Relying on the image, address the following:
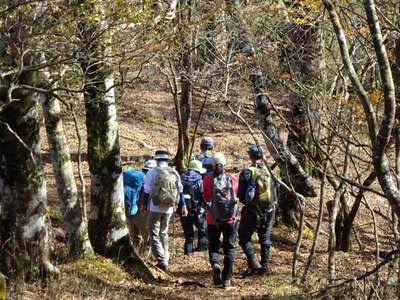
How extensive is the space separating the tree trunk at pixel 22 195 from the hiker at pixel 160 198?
247 cm

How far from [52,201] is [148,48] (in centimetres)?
764

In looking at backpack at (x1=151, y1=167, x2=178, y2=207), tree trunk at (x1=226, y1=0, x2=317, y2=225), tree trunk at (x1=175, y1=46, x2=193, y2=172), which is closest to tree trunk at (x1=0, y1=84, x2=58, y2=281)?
backpack at (x1=151, y1=167, x2=178, y2=207)

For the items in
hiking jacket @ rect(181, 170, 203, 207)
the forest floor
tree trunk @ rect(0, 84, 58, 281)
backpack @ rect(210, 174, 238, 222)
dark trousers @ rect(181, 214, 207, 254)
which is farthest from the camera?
dark trousers @ rect(181, 214, 207, 254)

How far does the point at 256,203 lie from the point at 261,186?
28 cm

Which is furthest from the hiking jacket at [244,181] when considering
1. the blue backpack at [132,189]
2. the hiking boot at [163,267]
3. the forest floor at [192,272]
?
the blue backpack at [132,189]

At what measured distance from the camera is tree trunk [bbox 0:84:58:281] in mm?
6441

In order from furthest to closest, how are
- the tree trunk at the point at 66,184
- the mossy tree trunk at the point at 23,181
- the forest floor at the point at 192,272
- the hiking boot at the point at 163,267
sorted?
1. the hiking boot at the point at 163,267
2. the tree trunk at the point at 66,184
3. the forest floor at the point at 192,272
4. the mossy tree trunk at the point at 23,181

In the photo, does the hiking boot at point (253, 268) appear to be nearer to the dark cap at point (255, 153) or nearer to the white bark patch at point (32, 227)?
the dark cap at point (255, 153)

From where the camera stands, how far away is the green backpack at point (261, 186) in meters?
8.75

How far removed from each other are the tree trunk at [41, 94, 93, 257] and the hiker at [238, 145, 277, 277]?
2389 mm

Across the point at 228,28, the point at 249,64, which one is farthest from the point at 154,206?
the point at 228,28

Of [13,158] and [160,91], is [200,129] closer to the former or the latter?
[160,91]

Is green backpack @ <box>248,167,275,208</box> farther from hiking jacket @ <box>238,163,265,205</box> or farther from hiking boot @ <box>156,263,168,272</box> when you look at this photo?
hiking boot @ <box>156,263,168,272</box>

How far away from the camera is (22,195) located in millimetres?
6555
